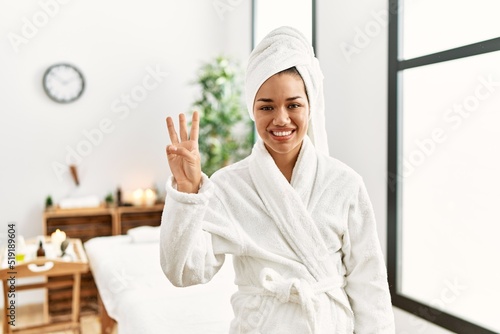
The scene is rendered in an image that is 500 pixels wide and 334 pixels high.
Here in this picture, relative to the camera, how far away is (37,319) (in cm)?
369

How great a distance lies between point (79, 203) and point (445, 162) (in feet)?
9.44

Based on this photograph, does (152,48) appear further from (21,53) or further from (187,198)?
(187,198)

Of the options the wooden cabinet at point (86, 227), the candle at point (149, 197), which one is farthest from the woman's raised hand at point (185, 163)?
the candle at point (149, 197)

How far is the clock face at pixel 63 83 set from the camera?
12.8 ft

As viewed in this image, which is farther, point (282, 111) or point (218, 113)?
point (218, 113)

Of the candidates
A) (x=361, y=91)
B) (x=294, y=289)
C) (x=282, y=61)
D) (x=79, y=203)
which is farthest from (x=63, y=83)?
(x=294, y=289)

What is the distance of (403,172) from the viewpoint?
2.39m

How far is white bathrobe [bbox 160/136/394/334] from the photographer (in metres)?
1.04

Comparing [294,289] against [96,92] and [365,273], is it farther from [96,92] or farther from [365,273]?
[96,92]

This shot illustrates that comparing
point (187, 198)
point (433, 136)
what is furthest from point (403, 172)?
point (187, 198)

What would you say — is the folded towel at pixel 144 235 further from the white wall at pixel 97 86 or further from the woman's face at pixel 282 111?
the woman's face at pixel 282 111

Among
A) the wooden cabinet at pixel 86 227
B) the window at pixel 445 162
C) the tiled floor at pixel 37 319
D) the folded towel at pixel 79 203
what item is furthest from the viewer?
the folded towel at pixel 79 203

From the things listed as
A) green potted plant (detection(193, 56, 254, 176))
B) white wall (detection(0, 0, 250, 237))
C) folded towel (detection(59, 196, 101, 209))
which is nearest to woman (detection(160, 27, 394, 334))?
green potted plant (detection(193, 56, 254, 176))

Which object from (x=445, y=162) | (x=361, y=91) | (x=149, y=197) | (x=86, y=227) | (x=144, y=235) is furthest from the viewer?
(x=149, y=197)
